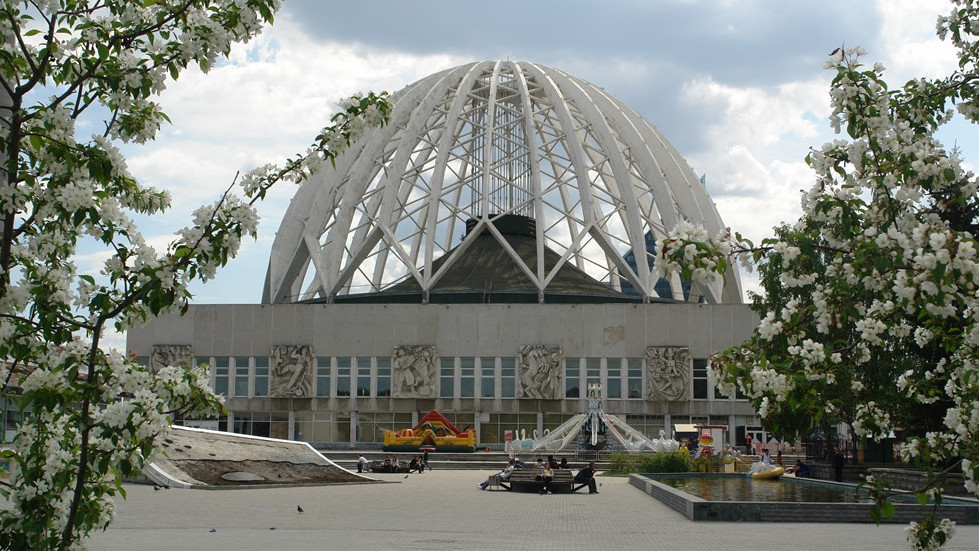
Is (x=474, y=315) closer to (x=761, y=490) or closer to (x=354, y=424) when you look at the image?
→ (x=354, y=424)

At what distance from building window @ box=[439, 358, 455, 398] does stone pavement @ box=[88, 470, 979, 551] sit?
95.7 ft

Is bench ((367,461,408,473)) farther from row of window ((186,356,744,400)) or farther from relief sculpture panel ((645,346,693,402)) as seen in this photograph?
relief sculpture panel ((645,346,693,402))

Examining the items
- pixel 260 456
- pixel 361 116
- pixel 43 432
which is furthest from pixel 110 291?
pixel 260 456

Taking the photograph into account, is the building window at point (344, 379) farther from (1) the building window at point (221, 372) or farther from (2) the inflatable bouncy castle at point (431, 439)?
(2) the inflatable bouncy castle at point (431, 439)

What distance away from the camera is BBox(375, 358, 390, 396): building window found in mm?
50828

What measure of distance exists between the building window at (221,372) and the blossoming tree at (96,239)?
46.4 m

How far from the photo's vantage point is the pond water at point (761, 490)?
20.0 metres

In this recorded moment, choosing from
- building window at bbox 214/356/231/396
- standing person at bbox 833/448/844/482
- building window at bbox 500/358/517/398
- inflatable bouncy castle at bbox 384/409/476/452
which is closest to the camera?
standing person at bbox 833/448/844/482

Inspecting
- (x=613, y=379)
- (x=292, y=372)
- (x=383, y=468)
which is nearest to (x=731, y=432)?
(x=613, y=379)

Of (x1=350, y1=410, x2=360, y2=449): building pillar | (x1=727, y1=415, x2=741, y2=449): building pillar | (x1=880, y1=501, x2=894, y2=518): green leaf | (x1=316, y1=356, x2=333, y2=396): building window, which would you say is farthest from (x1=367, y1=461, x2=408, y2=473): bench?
(x1=880, y1=501, x2=894, y2=518): green leaf

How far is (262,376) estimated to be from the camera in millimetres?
51625

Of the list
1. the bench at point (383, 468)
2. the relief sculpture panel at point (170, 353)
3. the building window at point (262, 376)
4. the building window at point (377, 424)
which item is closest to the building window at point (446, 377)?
the building window at point (377, 424)

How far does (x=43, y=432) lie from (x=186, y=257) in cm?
138

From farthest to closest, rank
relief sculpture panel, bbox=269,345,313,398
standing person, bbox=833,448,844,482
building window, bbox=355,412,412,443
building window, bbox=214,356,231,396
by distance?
building window, bbox=214,356,231,396
building window, bbox=355,412,412,443
relief sculpture panel, bbox=269,345,313,398
standing person, bbox=833,448,844,482
